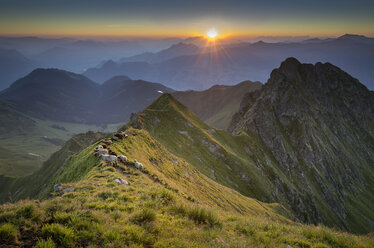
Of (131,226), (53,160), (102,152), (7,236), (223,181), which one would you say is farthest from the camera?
(53,160)

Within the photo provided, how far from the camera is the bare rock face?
79125mm

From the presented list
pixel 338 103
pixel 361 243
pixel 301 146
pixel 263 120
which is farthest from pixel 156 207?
pixel 338 103

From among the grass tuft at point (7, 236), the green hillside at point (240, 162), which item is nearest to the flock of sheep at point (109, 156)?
the grass tuft at point (7, 236)

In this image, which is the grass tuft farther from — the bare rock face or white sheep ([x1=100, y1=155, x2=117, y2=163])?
the bare rock face

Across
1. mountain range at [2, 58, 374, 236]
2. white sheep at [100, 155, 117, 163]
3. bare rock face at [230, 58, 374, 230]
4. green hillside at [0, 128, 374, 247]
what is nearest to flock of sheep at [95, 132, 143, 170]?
white sheep at [100, 155, 117, 163]

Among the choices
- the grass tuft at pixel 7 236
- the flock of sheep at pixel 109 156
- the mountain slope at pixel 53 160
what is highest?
the grass tuft at pixel 7 236

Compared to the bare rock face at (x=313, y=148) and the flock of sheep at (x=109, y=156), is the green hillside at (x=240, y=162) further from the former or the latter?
the flock of sheep at (x=109, y=156)

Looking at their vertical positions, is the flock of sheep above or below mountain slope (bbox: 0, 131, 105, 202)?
above

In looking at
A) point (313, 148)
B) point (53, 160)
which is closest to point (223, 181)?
point (313, 148)

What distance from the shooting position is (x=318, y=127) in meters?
112

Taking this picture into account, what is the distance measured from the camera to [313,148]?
96.3 meters

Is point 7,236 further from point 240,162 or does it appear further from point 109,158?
point 240,162

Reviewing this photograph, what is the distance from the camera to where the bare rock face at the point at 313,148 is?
79125 mm

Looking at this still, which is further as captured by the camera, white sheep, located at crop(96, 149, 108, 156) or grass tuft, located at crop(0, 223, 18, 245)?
white sheep, located at crop(96, 149, 108, 156)
